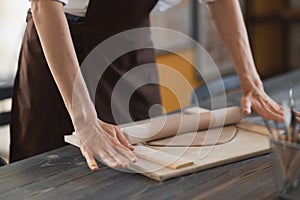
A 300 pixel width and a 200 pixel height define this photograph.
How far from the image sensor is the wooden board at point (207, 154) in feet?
3.78

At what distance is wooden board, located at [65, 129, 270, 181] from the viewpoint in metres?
1.15

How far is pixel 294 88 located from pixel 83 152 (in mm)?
950

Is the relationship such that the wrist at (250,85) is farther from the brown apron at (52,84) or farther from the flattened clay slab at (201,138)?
the brown apron at (52,84)

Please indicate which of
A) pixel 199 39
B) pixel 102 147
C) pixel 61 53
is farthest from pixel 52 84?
pixel 199 39

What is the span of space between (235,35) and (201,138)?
1.41 ft

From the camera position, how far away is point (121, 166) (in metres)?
1.15

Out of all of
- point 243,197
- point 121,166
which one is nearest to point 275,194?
point 243,197

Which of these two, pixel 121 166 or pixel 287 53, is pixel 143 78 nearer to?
pixel 121 166

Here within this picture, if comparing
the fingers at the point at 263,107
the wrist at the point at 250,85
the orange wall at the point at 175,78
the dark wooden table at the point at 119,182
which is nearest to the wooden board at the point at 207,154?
the dark wooden table at the point at 119,182

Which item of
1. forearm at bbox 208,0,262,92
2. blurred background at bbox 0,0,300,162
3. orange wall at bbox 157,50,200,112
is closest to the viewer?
forearm at bbox 208,0,262,92

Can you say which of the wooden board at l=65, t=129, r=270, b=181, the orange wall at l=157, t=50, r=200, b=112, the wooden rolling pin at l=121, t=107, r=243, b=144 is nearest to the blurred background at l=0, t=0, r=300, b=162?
the orange wall at l=157, t=50, r=200, b=112

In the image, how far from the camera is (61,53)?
49.5 inches

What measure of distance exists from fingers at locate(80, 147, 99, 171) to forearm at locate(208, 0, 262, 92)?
57cm

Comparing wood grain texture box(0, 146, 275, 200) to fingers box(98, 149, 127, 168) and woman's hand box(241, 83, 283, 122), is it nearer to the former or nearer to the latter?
fingers box(98, 149, 127, 168)
